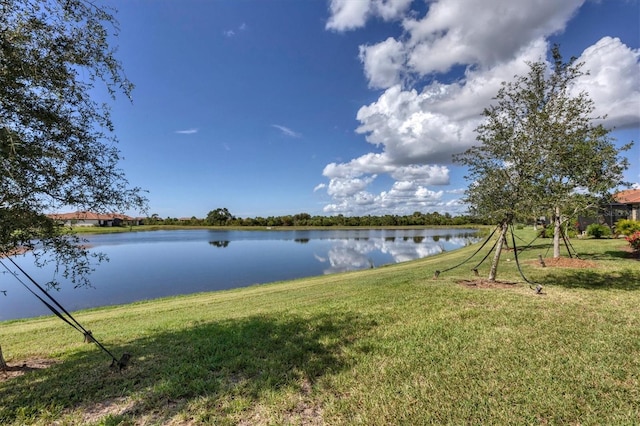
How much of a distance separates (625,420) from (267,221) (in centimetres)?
12056

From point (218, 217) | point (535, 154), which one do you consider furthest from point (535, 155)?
point (218, 217)

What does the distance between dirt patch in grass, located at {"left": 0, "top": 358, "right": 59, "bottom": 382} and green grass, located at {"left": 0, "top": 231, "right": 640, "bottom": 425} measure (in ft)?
0.60

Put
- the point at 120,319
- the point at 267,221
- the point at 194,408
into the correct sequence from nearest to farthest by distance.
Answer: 1. the point at 194,408
2. the point at 120,319
3. the point at 267,221

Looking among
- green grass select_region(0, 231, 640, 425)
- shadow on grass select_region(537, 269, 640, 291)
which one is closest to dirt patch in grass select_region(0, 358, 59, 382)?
green grass select_region(0, 231, 640, 425)

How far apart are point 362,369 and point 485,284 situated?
653cm

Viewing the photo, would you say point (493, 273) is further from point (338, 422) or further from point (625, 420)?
point (338, 422)

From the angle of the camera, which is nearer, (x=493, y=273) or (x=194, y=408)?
(x=194, y=408)

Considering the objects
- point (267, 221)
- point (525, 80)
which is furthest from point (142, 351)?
point (267, 221)

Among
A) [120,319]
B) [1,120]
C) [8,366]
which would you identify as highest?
[1,120]

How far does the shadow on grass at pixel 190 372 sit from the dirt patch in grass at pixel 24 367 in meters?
0.24

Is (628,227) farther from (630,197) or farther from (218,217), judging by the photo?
(218,217)

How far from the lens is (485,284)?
29.6ft

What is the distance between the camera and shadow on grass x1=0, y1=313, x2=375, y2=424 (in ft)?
11.5

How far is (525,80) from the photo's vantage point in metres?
8.77
